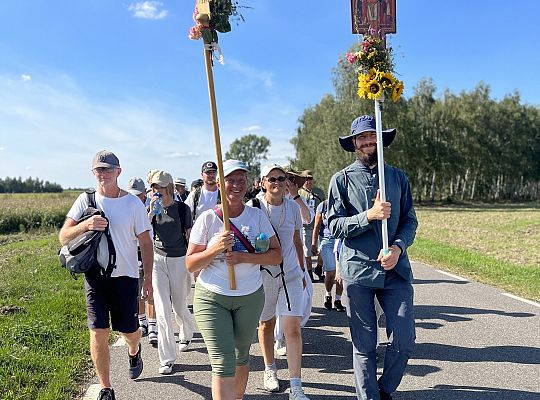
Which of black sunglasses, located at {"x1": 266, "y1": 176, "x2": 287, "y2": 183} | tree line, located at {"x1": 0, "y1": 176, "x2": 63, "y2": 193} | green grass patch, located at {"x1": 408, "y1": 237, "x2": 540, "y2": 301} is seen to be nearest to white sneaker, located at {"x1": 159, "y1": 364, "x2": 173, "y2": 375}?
black sunglasses, located at {"x1": 266, "y1": 176, "x2": 287, "y2": 183}

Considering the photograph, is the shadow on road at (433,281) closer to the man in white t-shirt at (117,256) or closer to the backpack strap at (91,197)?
the man in white t-shirt at (117,256)

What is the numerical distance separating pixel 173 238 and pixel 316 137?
38.4 m

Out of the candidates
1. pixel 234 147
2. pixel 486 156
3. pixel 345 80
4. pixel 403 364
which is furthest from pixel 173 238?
pixel 234 147

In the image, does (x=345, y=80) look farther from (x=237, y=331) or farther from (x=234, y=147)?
(x=234, y=147)

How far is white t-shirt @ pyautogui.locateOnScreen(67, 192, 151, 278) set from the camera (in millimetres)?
3889

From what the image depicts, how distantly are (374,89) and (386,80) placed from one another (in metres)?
0.11

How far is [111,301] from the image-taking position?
3.94 metres

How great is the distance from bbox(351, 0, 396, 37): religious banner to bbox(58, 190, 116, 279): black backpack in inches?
101

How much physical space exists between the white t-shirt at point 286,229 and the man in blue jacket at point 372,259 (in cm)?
73

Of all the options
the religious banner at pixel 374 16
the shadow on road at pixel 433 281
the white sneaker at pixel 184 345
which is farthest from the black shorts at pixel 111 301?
the shadow on road at pixel 433 281

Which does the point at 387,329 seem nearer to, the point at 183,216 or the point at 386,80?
the point at 386,80

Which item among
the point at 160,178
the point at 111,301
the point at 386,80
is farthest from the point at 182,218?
the point at 386,80

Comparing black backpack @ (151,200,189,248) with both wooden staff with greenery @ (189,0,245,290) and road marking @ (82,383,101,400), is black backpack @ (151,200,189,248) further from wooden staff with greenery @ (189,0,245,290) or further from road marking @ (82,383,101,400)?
wooden staff with greenery @ (189,0,245,290)

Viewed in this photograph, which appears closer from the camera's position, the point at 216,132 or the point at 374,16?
the point at 216,132
